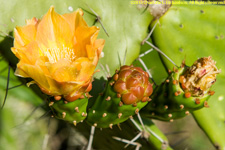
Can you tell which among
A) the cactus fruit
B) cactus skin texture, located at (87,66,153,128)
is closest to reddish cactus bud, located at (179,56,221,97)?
the cactus fruit

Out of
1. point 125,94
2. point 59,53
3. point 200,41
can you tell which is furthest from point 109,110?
point 200,41

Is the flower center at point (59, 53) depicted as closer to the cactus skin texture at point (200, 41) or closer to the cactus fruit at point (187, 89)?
the cactus fruit at point (187, 89)

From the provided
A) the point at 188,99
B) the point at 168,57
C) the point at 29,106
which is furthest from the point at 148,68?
the point at 29,106

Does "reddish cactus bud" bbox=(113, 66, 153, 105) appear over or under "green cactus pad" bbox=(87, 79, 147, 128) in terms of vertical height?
over

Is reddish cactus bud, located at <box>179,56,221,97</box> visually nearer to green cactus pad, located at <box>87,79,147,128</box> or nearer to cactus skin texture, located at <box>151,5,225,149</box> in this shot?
green cactus pad, located at <box>87,79,147,128</box>

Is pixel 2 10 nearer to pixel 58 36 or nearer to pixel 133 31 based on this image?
pixel 58 36

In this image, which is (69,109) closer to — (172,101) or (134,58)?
(172,101)

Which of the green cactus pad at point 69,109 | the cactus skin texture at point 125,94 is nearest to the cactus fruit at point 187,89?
the cactus skin texture at point 125,94
